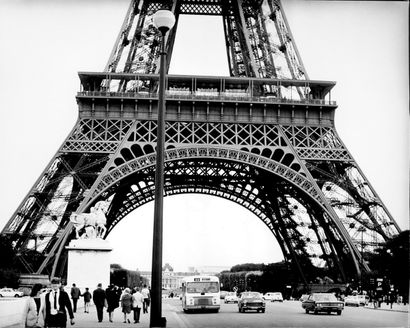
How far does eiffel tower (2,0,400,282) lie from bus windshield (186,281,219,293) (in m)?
9.65

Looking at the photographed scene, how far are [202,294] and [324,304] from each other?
6.97 m

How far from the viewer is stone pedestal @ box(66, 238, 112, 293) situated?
3459 cm

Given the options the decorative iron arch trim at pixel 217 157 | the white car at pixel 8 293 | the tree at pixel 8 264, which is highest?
the decorative iron arch trim at pixel 217 157

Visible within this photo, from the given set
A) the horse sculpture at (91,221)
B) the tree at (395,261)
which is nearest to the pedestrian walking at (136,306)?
the horse sculpture at (91,221)

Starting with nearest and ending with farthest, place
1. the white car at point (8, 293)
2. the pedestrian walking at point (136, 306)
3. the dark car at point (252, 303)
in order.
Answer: the pedestrian walking at point (136, 306) < the dark car at point (252, 303) < the white car at point (8, 293)

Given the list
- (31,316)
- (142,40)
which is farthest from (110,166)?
(31,316)

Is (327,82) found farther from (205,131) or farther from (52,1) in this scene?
(52,1)

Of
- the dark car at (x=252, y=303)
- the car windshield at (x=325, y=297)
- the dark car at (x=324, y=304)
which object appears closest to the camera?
the dark car at (x=324, y=304)

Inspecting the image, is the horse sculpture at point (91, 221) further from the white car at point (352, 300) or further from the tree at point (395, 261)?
the white car at point (352, 300)

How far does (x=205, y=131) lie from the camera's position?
1796 inches

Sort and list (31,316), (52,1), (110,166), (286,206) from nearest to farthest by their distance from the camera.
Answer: (31,316) < (52,1) < (110,166) < (286,206)

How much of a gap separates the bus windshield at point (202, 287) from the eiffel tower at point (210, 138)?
9.65m

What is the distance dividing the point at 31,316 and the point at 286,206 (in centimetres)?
4407

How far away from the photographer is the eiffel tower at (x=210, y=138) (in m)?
43.4
